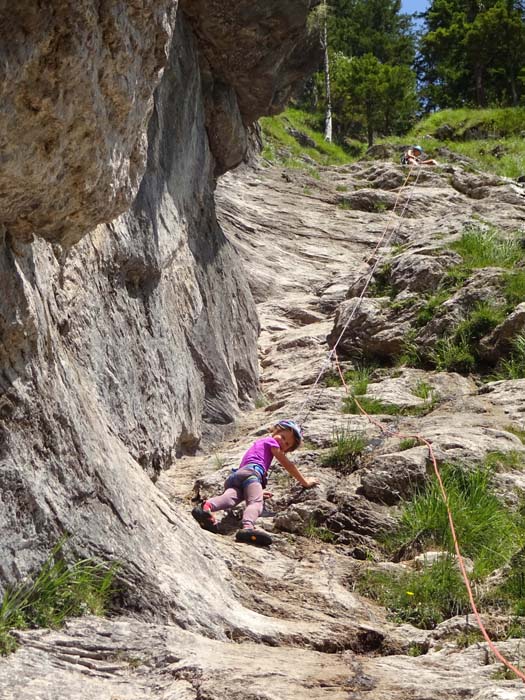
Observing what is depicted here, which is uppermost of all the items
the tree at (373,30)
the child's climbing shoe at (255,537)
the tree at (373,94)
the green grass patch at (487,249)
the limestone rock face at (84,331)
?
the tree at (373,30)

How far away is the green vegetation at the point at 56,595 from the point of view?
391 cm

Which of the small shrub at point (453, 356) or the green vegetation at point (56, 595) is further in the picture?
the small shrub at point (453, 356)

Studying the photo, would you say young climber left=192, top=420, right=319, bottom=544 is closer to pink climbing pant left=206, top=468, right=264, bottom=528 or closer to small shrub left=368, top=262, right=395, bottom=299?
pink climbing pant left=206, top=468, right=264, bottom=528

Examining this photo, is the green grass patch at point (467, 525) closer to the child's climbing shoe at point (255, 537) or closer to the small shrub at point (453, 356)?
the child's climbing shoe at point (255, 537)

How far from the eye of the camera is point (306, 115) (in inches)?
1594

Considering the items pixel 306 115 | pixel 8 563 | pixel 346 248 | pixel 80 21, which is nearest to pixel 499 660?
pixel 8 563

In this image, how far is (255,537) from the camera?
21.5ft

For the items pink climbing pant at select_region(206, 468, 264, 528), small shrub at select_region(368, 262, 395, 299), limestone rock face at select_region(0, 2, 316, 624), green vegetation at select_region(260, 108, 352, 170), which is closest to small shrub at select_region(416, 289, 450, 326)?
small shrub at select_region(368, 262, 395, 299)

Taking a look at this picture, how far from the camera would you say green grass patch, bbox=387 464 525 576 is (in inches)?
255

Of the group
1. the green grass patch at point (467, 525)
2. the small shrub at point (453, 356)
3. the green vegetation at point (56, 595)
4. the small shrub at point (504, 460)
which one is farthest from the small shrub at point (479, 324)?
the green vegetation at point (56, 595)

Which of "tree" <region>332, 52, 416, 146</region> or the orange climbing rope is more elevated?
"tree" <region>332, 52, 416, 146</region>

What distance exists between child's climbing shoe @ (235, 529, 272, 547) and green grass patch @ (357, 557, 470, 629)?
31.4 inches

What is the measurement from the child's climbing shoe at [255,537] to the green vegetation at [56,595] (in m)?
2.14

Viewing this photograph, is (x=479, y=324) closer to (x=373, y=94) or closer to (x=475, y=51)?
(x=373, y=94)
